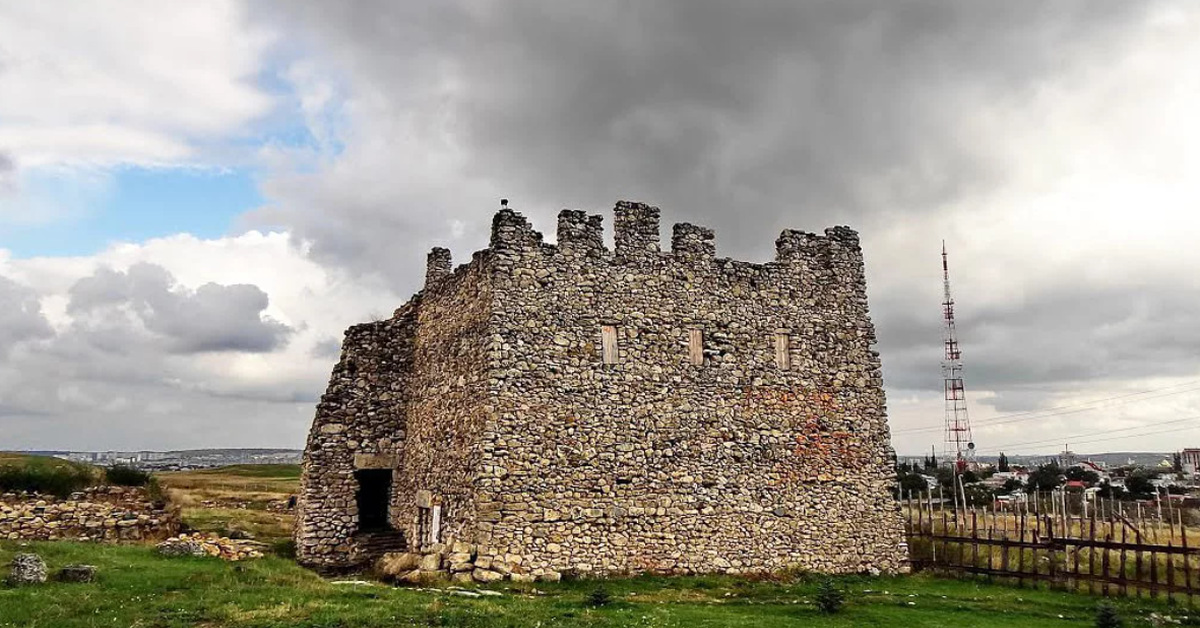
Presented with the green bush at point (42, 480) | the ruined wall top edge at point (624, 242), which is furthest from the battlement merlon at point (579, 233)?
the green bush at point (42, 480)

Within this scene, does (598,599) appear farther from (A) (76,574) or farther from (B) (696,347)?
(A) (76,574)

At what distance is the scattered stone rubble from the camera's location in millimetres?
19672

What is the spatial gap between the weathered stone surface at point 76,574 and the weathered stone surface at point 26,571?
12.1 inches

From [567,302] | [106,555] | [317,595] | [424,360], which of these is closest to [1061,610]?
[567,302]

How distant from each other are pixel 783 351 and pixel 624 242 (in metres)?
5.85

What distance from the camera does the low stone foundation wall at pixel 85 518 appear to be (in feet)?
72.5

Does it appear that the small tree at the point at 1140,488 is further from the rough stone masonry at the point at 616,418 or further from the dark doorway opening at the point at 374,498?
the dark doorway opening at the point at 374,498

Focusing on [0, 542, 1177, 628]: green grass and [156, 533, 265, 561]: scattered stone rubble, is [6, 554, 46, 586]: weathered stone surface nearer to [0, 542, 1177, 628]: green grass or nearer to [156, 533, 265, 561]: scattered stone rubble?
[0, 542, 1177, 628]: green grass

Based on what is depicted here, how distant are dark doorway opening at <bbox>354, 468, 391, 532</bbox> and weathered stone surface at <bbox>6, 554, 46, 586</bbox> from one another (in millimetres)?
11078

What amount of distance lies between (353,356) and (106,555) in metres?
9.05

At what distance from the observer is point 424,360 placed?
24.8 m

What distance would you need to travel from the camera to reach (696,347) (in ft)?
72.1

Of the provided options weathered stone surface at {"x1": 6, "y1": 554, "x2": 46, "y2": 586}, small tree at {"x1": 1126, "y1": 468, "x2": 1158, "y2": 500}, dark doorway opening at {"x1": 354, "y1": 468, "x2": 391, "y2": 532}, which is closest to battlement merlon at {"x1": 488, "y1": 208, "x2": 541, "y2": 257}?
dark doorway opening at {"x1": 354, "y1": 468, "x2": 391, "y2": 532}

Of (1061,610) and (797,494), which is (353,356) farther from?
(1061,610)
